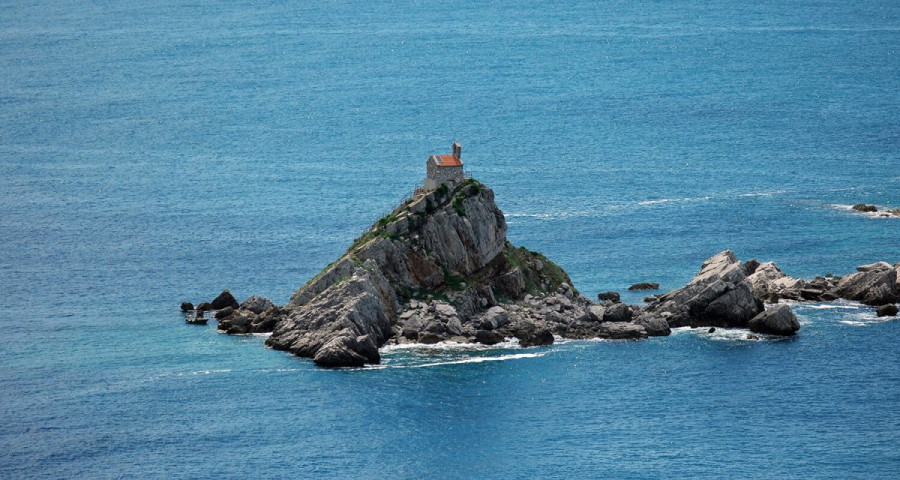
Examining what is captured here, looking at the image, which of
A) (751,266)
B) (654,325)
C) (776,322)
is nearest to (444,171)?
(654,325)

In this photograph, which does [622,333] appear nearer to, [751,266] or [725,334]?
[725,334]

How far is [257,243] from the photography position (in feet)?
624

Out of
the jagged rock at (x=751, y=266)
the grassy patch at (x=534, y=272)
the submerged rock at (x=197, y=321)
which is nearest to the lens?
the grassy patch at (x=534, y=272)

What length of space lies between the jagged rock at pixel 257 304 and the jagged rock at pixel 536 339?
2280 cm

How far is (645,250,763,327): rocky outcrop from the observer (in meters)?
156

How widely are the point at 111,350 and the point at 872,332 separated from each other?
64.6 meters

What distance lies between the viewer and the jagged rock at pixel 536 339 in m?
152

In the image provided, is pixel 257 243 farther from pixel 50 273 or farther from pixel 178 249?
pixel 50 273

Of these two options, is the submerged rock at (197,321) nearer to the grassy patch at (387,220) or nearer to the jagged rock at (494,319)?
the grassy patch at (387,220)

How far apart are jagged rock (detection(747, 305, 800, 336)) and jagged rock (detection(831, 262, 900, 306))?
37.2 ft

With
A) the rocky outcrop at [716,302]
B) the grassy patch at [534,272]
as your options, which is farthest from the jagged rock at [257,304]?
the rocky outcrop at [716,302]

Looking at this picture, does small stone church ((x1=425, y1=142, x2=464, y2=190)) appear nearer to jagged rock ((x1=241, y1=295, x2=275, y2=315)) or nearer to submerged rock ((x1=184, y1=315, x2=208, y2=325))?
jagged rock ((x1=241, y1=295, x2=275, y2=315))

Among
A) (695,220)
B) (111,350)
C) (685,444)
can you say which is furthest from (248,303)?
(695,220)

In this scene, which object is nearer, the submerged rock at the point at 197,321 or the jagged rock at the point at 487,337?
the jagged rock at the point at 487,337
